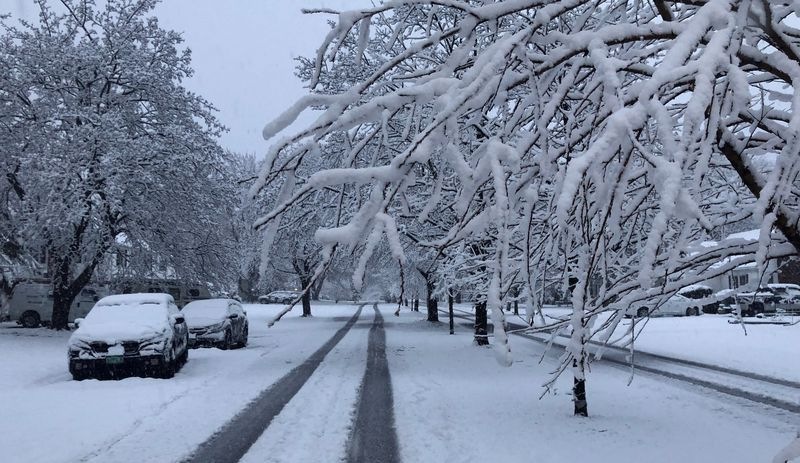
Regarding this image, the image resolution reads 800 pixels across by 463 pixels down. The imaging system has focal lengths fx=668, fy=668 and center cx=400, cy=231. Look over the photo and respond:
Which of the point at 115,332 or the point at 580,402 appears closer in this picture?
the point at 580,402

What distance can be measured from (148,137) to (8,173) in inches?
199

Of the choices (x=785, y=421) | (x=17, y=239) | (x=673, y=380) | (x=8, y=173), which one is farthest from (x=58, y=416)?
(x=17, y=239)

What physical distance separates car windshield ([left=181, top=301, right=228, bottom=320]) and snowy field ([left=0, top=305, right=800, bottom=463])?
3.35 m

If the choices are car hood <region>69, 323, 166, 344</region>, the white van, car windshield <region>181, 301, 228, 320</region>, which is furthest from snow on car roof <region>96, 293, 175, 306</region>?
the white van

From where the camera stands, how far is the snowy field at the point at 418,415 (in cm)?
713

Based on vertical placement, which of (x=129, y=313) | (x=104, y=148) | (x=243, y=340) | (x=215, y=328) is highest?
(x=104, y=148)

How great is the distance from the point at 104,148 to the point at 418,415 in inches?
621

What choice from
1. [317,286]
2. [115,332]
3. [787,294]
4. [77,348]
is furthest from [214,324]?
[787,294]

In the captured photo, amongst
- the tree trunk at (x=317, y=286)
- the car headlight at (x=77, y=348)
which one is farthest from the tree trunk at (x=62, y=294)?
the car headlight at (x=77, y=348)

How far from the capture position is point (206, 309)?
20.3 metres

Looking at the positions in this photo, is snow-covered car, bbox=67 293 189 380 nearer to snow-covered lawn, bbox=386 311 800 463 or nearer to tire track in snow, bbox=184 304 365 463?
tire track in snow, bbox=184 304 365 463

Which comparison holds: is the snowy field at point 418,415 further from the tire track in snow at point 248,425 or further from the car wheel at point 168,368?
the car wheel at point 168,368

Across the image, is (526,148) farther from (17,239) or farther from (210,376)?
(17,239)

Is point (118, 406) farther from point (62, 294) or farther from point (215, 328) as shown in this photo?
point (62, 294)
